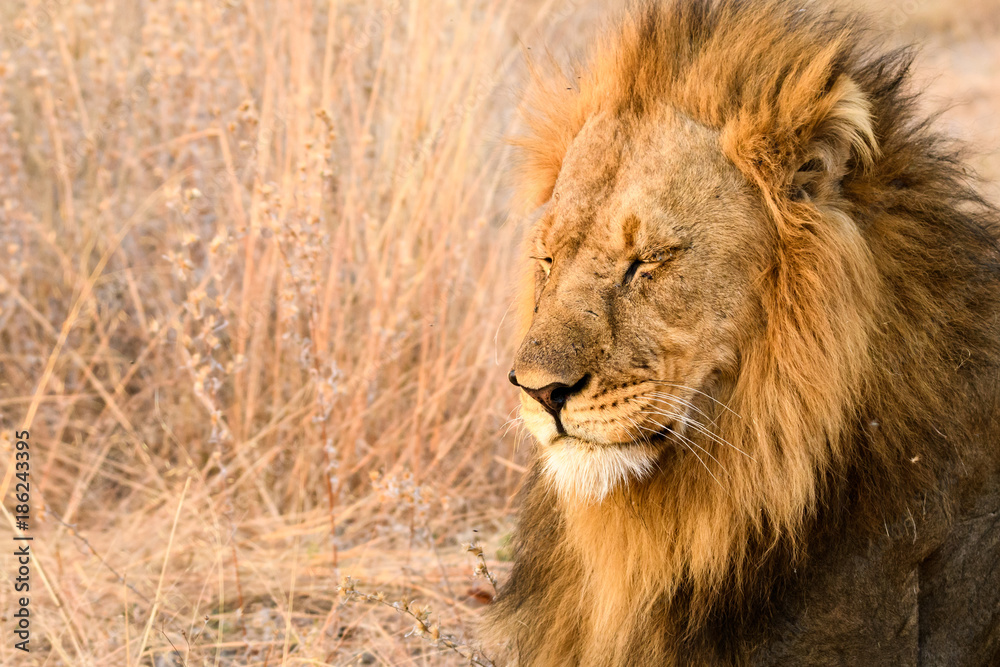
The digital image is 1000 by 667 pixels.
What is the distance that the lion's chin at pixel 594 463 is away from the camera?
212 centimetres

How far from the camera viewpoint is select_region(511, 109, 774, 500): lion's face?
6.82 feet

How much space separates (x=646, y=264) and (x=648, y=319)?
12cm

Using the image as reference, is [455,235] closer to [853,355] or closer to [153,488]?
[153,488]

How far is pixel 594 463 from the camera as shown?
2.12 meters

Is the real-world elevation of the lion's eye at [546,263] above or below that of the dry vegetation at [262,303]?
above

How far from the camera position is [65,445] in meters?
4.47

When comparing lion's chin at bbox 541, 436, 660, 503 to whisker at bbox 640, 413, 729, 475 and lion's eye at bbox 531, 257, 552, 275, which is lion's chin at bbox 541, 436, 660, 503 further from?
lion's eye at bbox 531, 257, 552, 275

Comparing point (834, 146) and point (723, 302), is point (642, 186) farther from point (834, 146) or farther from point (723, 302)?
point (834, 146)

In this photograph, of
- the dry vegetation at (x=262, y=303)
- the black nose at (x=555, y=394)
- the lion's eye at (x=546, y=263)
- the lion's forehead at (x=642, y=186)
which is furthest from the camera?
the dry vegetation at (x=262, y=303)

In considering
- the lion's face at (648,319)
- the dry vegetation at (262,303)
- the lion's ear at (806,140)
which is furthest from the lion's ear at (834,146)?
the dry vegetation at (262,303)

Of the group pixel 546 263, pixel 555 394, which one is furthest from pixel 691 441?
pixel 546 263

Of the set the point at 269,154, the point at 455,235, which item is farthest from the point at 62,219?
the point at 455,235

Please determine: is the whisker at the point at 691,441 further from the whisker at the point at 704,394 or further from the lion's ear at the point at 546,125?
the lion's ear at the point at 546,125

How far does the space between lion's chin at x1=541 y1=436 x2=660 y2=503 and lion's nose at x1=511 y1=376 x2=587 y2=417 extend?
9 centimetres
